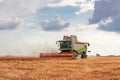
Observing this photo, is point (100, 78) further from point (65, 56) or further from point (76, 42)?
point (76, 42)

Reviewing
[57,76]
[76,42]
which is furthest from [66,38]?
[57,76]

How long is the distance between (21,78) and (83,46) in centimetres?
3696

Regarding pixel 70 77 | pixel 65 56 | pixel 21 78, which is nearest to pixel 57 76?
pixel 70 77

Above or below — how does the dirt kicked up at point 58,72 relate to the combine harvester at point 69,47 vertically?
below

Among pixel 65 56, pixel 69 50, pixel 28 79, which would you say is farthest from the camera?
pixel 69 50

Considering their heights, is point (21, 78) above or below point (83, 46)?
below

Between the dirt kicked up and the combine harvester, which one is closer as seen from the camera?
the dirt kicked up

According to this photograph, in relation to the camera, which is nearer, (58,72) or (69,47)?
(58,72)

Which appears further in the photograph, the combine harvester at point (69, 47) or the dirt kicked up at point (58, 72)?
the combine harvester at point (69, 47)

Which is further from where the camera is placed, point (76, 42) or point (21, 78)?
point (76, 42)

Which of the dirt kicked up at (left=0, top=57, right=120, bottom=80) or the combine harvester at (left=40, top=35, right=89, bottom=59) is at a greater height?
the combine harvester at (left=40, top=35, right=89, bottom=59)

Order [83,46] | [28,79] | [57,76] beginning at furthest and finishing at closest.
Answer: [83,46]
[57,76]
[28,79]

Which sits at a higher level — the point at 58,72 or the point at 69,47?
the point at 69,47

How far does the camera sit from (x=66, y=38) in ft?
170
